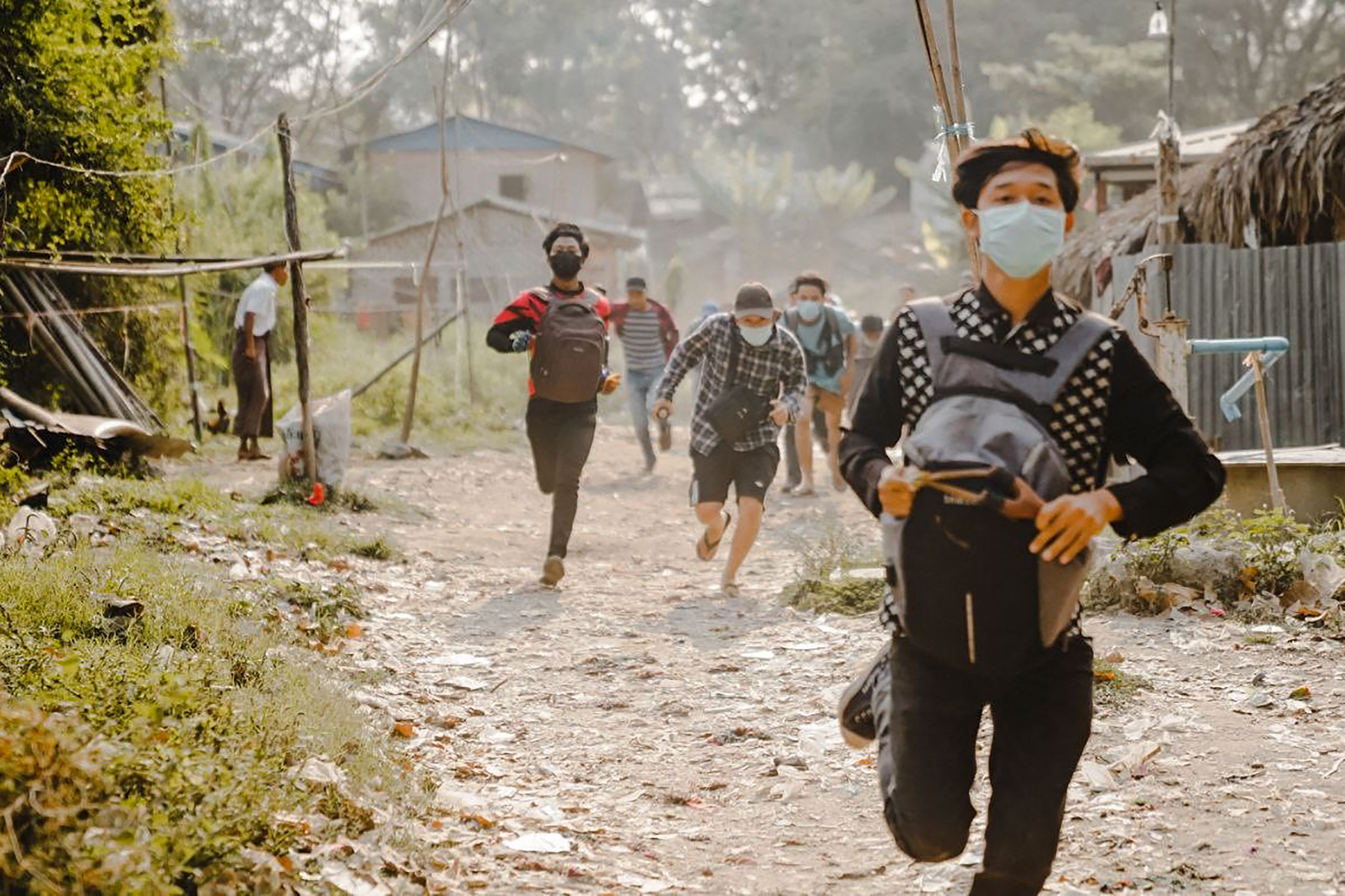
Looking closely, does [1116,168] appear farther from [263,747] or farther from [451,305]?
[451,305]

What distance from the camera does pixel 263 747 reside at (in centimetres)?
435

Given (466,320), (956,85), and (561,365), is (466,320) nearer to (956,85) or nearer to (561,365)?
(561,365)

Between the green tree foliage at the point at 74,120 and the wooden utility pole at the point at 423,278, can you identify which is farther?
the wooden utility pole at the point at 423,278

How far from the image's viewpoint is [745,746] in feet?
19.1

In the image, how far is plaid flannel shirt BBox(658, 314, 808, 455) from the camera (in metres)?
8.73

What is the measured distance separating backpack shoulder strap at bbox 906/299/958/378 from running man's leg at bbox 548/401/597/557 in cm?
546

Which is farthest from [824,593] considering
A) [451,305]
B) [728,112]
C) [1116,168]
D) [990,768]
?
[728,112]

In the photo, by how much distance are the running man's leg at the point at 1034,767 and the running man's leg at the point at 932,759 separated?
0.23ft

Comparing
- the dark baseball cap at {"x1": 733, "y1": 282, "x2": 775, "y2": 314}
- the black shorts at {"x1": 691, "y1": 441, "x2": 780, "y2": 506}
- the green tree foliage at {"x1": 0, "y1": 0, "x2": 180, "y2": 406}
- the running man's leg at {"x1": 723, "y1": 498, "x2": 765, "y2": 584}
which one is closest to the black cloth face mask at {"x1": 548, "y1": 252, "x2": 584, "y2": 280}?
the dark baseball cap at {"x1": 733, "y1": 282, "x2": 775, "y2": 314}

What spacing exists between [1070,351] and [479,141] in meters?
46.3

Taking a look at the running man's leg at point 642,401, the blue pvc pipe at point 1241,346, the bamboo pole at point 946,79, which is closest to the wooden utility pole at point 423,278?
the running man's leg at point 642,401

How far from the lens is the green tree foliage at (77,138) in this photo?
9.69m

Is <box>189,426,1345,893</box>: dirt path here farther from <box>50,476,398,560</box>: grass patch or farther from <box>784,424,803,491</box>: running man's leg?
<box>784,424,803,491</box>: running man's leg

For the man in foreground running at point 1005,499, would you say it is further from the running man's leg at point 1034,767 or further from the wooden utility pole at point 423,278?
the wooden utility pole at point 423,278
